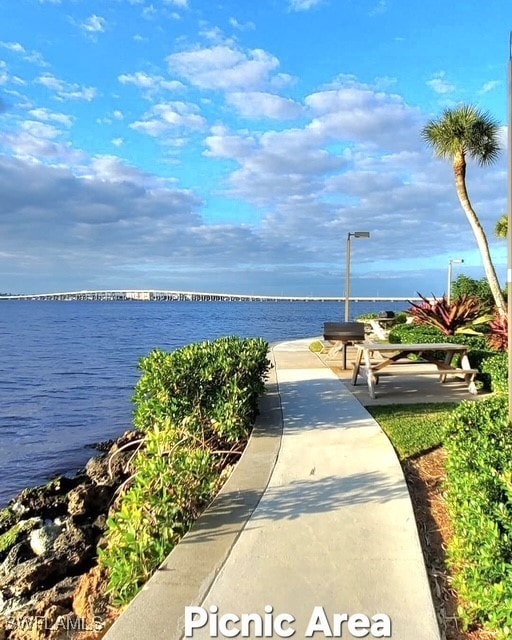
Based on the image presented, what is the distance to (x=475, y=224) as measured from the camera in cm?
1706

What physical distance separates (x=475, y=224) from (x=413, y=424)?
40.5ft

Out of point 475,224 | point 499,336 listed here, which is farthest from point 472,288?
point 499,336

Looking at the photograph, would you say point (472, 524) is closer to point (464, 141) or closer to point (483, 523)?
point (483, 523)

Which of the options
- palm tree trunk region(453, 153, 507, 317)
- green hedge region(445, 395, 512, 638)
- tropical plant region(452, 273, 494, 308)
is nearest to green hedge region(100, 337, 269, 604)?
green hedge region(445, 395, 512, 638)

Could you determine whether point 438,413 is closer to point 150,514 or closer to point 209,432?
point 209,432

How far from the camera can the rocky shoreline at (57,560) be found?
347 cm

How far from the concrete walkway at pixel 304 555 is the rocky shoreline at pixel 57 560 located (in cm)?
60

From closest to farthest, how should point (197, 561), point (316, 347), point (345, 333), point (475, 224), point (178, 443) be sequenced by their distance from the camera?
point (197, 561) < point (178, 443) < point (345, 333) < point (316, 347) < point (475, 224)

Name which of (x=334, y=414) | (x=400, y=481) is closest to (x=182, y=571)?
(x=400, y=481)

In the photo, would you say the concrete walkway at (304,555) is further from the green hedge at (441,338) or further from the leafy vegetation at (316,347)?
the leafy vegetation at (316,347)

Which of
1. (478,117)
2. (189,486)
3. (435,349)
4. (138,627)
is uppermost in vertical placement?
(478,117)

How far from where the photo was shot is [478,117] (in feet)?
57.7

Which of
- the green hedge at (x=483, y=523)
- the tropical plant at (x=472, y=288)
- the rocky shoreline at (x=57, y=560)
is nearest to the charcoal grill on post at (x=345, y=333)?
the rocky shoreline at (x=57, y=560)

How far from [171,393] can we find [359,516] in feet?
9.46
